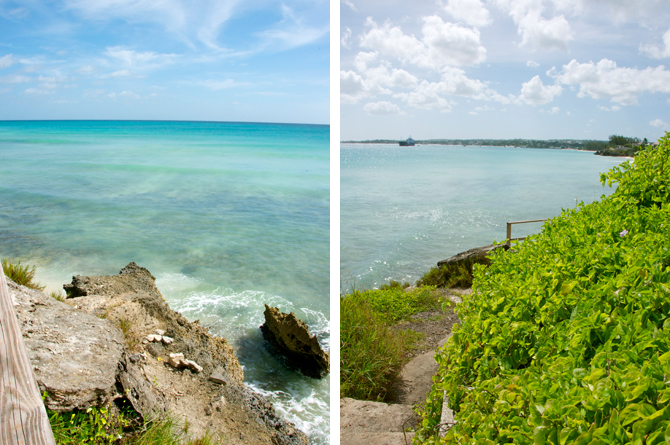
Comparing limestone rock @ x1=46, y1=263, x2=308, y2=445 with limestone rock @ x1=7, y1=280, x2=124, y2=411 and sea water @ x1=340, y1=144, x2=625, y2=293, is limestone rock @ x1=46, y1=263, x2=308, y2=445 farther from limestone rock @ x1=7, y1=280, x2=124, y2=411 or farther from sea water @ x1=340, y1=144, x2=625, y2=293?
sea water @ x1=340, y1=144, x2=625, y2=293

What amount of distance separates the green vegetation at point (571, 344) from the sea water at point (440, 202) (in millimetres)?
2367

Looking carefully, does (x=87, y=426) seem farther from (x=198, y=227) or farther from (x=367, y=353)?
(x=198, y=227)

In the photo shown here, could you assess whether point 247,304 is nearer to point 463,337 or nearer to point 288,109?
point 463,337

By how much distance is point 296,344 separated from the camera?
5.17 metres

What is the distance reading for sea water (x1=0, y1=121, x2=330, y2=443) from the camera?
21.5 feet

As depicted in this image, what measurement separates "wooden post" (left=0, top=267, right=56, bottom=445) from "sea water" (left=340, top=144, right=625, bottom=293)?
3.05 m

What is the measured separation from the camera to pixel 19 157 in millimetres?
22016

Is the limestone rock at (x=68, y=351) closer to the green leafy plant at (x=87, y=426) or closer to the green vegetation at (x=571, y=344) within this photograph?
the green leafy plant at (x=87, y=426)

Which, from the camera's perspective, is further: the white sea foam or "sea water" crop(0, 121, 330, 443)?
"sea water" crop(0, 121, 330, 443)

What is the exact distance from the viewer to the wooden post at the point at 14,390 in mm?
552

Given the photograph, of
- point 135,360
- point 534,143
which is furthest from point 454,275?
point 534,143

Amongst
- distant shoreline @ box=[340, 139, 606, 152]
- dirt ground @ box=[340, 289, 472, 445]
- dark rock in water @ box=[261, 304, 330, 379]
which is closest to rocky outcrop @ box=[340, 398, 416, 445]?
dirt ground @ box=[340, 289, 472, 445]

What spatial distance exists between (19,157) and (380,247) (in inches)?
864

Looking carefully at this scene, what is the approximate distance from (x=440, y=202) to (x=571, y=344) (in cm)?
2217
